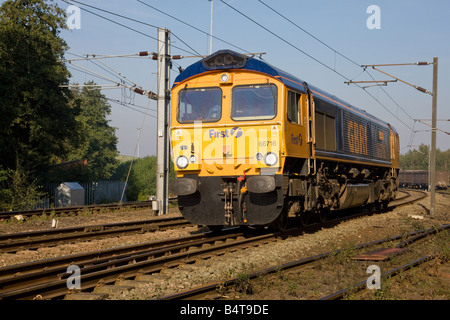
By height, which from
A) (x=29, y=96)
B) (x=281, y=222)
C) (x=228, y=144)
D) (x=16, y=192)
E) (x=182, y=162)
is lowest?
(x=281, y=222)

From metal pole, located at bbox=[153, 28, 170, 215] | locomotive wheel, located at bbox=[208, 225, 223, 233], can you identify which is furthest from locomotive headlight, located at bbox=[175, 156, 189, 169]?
metal pole, located at bbox=[153, 28, 170, 215]

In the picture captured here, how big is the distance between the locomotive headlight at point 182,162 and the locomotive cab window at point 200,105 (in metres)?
0.96

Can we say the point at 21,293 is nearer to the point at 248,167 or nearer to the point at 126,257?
the point at 126,257

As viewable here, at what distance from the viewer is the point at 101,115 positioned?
76.0 meters

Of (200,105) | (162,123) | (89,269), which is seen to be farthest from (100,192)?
(89,269)

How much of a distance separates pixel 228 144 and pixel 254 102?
122 centimetres

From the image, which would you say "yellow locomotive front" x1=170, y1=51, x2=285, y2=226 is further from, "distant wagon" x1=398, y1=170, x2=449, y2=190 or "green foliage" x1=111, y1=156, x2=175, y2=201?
"distant wagon" x1=398, y1=170, x2=449, y2=190

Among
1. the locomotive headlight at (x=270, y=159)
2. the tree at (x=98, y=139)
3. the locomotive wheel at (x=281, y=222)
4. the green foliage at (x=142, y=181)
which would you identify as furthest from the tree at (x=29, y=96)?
the tree at (x=98, y=139)

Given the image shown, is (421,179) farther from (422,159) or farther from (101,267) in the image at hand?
(422,159)

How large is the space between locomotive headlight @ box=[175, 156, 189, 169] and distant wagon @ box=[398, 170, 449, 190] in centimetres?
5852

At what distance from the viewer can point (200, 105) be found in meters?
12.4

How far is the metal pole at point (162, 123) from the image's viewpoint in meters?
20.9

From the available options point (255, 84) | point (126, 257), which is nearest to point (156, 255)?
point (126, 257)

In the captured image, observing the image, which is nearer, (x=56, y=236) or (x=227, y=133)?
(x=227, y=133)
